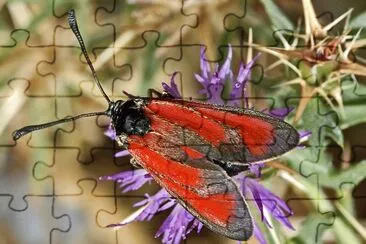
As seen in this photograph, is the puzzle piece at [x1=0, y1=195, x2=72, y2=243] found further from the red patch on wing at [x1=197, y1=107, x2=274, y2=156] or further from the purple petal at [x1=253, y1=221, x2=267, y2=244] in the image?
the red patch on wing at [x1=197, y1=107, x2=274, y2=156]

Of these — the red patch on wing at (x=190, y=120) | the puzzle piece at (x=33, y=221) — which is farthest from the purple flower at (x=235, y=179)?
the puzzle piece at (x=33, y=221)

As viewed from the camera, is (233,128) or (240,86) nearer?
(233,128)

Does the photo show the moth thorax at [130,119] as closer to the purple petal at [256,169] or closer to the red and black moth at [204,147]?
the red and black moth at [204,147]

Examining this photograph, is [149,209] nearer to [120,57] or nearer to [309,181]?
[309,181]

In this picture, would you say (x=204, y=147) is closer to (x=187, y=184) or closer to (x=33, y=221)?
(x=187, y=184)
